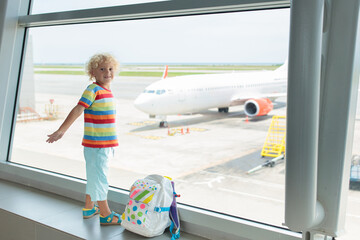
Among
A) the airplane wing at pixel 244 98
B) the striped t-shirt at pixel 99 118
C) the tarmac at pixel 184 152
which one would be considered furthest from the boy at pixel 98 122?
the airplane wing at pixel 244 98

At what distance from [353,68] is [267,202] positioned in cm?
98

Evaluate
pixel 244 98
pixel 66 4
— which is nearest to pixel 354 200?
pixel 244 98

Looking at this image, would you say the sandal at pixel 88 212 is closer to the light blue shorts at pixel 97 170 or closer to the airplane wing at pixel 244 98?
the light blue shorts at pixel 97 170

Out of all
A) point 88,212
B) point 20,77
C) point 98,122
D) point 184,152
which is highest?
point 20,77

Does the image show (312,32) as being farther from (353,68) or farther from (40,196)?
(40,196)

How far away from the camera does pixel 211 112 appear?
2.47 metres

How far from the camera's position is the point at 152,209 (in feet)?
5.90

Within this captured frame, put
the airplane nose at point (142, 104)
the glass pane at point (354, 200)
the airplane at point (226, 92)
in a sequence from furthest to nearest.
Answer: the airplane nose at point (142, 104) < the airplane at point (226, 92) < the glass pane at point (354, 200)

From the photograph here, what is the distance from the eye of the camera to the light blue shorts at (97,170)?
192 centimetres

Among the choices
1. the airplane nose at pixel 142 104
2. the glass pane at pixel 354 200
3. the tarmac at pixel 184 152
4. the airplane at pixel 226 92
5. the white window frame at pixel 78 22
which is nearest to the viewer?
the glass pane at pixel 354 200

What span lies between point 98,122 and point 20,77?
4.27ft

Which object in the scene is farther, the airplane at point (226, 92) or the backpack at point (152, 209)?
the airplane at point (226, 92)

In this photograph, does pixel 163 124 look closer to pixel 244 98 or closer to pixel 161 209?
pixel 244 98

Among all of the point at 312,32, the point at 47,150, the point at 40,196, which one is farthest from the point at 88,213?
the point at 312,32
